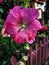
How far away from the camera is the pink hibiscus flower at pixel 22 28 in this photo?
2.73ft

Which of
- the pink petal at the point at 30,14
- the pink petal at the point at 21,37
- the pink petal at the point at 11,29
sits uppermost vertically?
the pink petal at the point at 30,14

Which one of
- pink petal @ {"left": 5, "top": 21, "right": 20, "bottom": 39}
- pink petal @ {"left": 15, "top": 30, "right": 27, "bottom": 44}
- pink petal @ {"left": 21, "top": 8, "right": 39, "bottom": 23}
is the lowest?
pink petal @ {"left": 15, "top": 30, "right": 27, "bottom": 44}

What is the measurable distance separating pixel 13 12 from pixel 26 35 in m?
0.09

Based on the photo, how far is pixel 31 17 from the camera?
0.86 m

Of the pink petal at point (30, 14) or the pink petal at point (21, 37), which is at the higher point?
the pink petal at point (30, 14)

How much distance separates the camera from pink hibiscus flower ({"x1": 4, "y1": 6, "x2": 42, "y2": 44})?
83 cm

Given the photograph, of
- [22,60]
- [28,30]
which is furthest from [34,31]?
[22,60]

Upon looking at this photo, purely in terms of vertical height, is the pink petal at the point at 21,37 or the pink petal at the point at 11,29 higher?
the pink petal at the point at 11,29

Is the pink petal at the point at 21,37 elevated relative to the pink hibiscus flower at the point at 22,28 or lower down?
lower down

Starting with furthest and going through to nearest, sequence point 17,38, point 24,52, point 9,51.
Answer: point 24,52, point 9,51, point 17,38

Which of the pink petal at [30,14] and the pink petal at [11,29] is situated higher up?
the pink petal at [30,14]

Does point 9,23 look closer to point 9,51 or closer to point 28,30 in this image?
point 28,30

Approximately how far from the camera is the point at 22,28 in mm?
881

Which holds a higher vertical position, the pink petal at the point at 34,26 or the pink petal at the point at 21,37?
the pink petal at the point at 34,26
